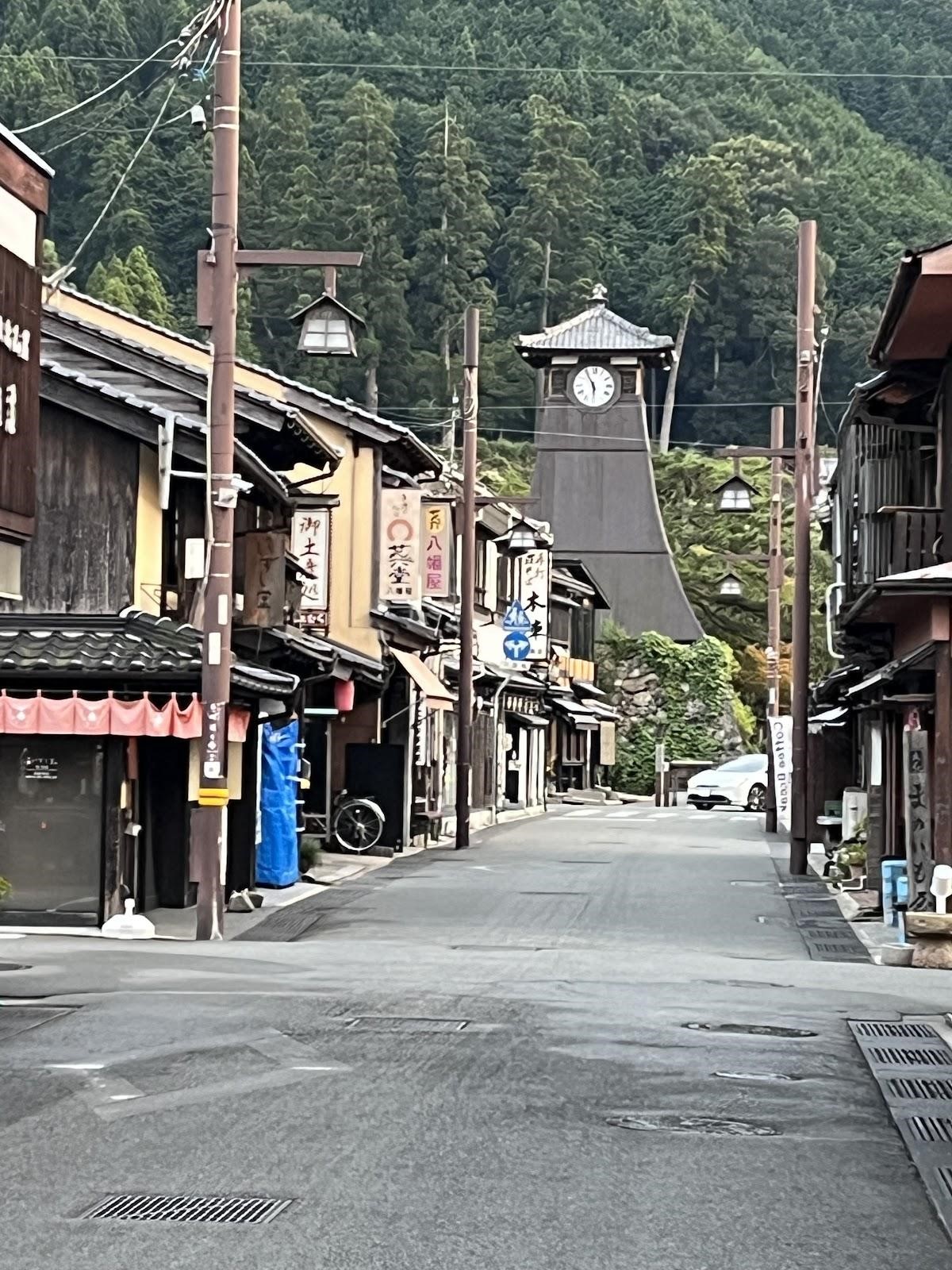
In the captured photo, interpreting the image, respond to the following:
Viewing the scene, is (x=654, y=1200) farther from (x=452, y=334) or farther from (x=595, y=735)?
(x=452, y=334)

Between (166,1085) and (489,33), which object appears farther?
(489,33)

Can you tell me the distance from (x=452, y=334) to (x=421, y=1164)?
88.6m

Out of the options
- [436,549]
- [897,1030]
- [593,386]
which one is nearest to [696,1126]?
[897,1030]

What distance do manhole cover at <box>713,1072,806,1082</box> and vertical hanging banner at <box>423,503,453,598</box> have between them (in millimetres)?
24897

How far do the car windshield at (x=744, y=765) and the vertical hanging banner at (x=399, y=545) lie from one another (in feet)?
83.7

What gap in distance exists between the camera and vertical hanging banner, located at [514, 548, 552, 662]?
148ft

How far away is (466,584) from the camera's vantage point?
113 feet

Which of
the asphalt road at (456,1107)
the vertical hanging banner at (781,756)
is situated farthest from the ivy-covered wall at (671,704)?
the asphalt road at (456,1107)

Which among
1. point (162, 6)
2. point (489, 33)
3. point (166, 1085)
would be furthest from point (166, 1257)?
point (489, 33)

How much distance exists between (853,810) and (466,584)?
869 centimetres

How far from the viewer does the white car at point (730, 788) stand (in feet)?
179

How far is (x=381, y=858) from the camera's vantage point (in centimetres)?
3123

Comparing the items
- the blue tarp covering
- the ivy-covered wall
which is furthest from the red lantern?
the ivy-covered wall

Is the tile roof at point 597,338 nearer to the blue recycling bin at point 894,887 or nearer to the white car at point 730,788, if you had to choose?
the white car at point 730,788
